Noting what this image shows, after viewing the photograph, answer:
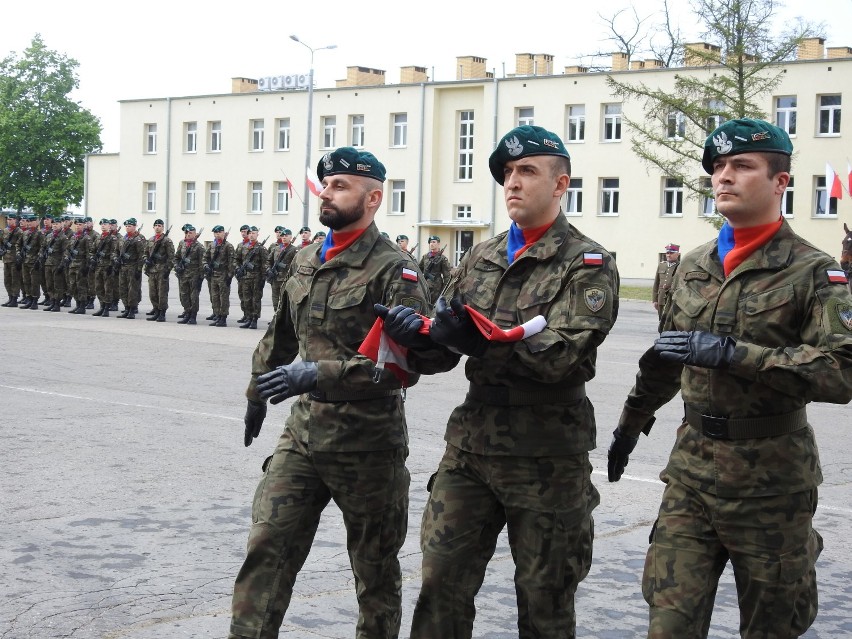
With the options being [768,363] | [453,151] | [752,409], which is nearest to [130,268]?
[752,409]

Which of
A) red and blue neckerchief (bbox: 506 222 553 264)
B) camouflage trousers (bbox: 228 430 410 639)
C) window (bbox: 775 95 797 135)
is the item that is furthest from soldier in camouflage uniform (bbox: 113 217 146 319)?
window (bbox: 775 95 797 135)

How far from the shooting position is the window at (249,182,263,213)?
59.1 metres

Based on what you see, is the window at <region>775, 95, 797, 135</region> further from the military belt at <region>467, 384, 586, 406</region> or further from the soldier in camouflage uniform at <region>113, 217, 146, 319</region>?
the military belt at <region>467, 384, 586, 406</region>

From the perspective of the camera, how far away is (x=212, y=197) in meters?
61.0

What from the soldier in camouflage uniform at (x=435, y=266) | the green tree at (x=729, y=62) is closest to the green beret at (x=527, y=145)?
the soldier in camouflage uniform at (x=435, y=266)

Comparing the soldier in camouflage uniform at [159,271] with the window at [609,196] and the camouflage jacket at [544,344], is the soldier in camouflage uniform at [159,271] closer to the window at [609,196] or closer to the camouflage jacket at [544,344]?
the camouflage jacket at [544,344]

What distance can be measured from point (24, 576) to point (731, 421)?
11.4ft

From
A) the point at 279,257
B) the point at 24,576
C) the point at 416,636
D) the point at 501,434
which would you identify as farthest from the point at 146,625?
the point at 279,257

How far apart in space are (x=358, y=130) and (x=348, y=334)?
52298mm

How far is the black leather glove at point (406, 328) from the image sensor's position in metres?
3.91

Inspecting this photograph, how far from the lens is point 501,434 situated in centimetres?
406

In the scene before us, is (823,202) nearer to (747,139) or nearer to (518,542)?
(747,139)

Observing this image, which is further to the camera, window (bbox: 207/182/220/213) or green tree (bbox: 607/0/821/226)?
window (bbox: 207/182/220/213)

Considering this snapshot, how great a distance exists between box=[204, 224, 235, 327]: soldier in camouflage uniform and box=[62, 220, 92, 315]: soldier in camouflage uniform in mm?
2836
